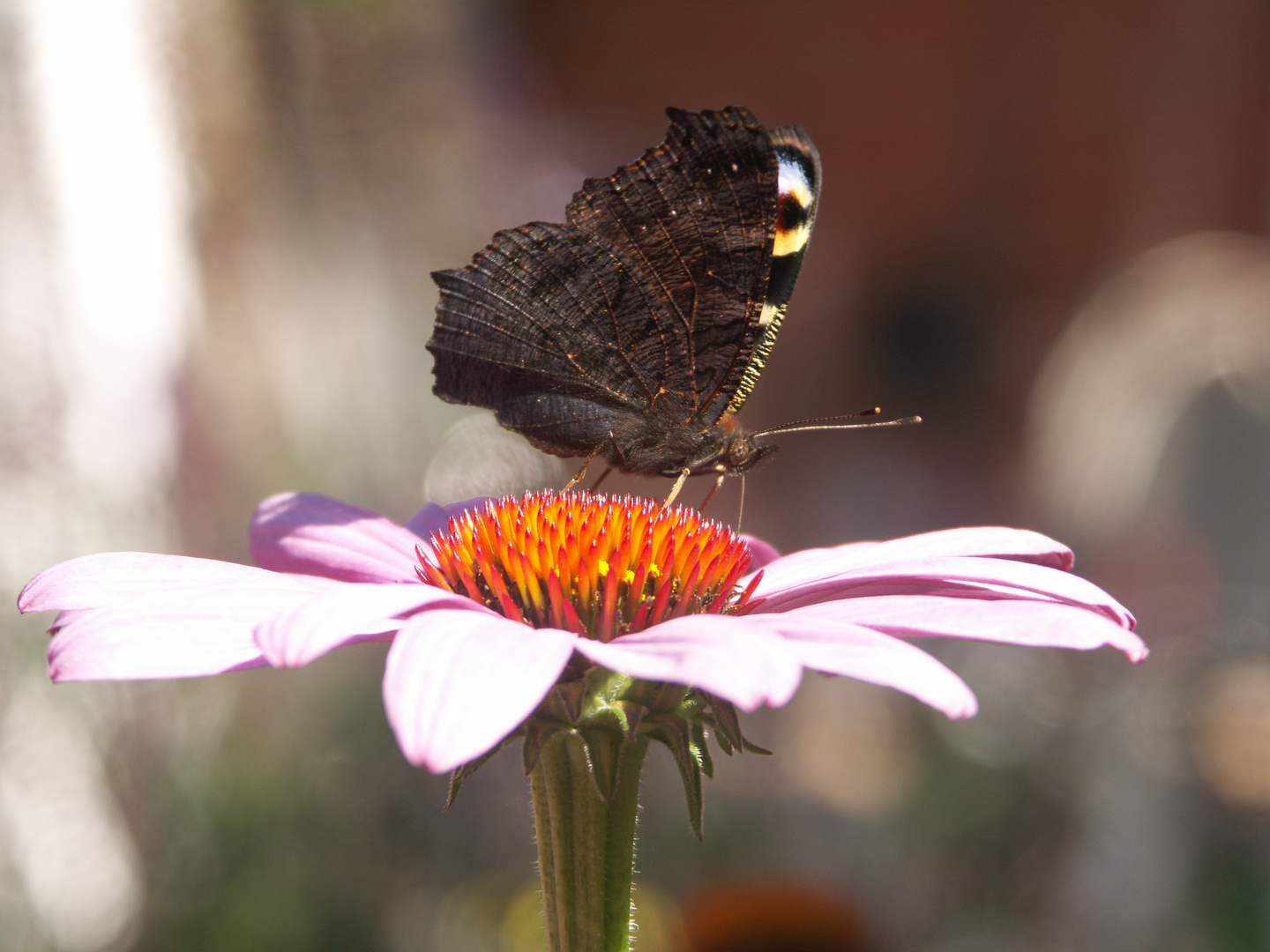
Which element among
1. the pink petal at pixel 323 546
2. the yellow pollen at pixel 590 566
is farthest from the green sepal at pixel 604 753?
the pink petal at pixel 323 546

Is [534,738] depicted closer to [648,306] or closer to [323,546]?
[323,546]

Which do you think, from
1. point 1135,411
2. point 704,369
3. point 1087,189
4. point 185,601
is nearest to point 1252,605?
point 1135,411

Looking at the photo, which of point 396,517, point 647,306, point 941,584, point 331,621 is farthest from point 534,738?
point 396,517

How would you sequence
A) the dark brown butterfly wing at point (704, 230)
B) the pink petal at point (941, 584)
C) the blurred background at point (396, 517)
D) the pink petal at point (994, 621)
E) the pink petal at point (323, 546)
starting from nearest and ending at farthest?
the pink petal at point (994, 621), the pink petal at point (941, 584), the pink petal at point (323, 546), the dark brown butterfly wing at point (704, 230), the blurred background at point (396, 517)

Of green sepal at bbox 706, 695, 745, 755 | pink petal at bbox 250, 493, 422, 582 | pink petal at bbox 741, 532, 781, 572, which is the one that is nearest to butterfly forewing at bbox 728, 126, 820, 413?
pink petal at bbox 741, 532, 781, 572

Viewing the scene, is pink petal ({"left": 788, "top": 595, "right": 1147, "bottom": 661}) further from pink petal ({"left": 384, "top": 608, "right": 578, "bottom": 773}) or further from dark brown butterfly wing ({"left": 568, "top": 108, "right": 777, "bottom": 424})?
dark brown butterfly wing ({"left": 568, "top": 108, "right": 777, "bottom": 424})

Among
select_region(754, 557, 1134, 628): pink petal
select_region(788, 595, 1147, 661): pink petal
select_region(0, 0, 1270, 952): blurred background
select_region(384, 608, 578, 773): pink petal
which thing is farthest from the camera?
select_region(0, 0, 1270, 952): blurred background

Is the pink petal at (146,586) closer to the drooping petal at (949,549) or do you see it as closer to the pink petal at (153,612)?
the pink petal at (153,612)
